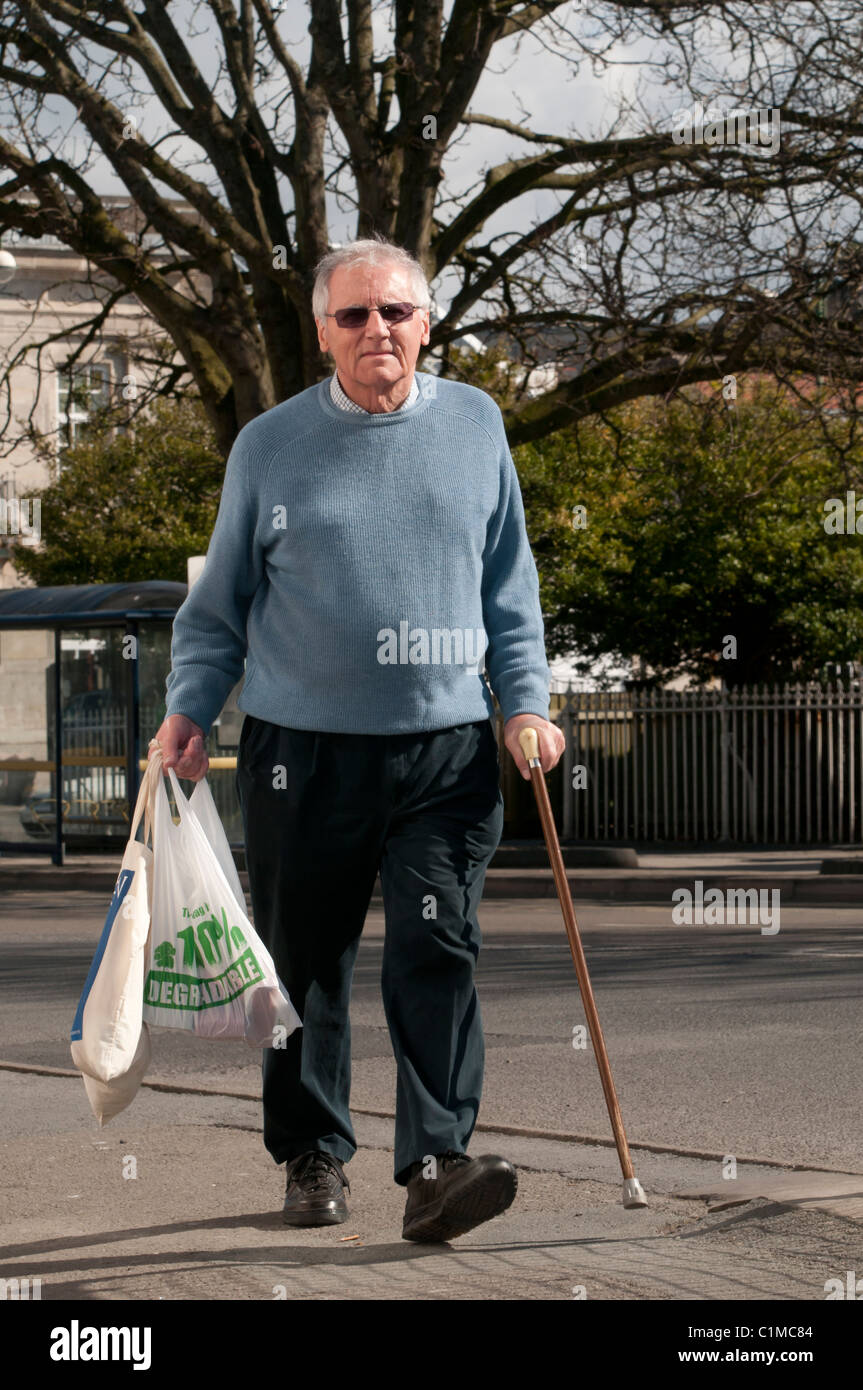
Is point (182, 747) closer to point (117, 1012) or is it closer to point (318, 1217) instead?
point (117, 1012)

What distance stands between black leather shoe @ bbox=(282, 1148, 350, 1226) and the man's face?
1.68 m

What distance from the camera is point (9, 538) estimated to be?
4031 centimetres

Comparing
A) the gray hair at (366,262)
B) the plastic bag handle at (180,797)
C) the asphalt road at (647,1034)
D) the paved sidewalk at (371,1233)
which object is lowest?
the asphalt road at (647,1034)

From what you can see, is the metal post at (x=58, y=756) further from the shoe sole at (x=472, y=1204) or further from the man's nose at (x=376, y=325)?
the shoe sole at (x=472, y=1204)

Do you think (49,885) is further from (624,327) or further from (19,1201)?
(19,1201)

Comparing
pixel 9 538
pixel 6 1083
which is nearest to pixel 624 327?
pixel 6 1083

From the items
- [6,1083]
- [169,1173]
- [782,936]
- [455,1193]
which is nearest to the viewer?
[455,1193]

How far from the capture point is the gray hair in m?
4.04

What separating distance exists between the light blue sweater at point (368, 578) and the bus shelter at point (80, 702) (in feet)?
44.9

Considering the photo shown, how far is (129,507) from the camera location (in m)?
35.7

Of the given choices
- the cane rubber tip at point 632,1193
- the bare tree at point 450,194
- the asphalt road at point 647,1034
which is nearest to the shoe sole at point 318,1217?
the cane rubber tip at point 632,1193

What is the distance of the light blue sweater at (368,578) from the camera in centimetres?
395

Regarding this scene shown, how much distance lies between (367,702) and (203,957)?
0.64 metres
